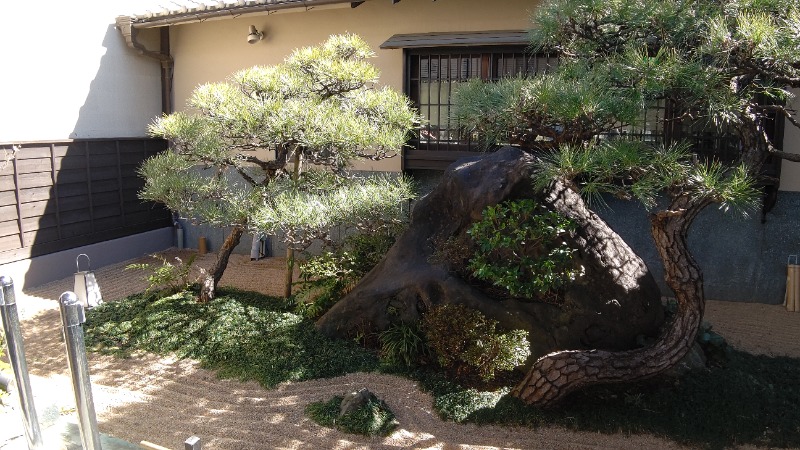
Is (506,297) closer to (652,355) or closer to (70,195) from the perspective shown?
(652,355)

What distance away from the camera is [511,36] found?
868 centimetres

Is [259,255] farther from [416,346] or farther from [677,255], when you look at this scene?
[677,255]

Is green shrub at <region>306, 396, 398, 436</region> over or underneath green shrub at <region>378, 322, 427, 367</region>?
underneath

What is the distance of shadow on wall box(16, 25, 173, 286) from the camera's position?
948 cm

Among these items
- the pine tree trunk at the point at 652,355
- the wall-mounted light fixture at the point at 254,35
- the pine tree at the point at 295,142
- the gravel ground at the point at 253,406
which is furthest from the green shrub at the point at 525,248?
the wall-mounted light fixture at the point at 254,35

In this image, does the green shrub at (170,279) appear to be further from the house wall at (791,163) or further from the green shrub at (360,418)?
the house wall at (791,163)

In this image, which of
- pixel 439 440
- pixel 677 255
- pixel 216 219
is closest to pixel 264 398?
pixel 439 440

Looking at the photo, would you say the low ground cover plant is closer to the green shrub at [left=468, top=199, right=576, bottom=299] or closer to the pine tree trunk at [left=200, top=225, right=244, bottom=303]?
the pine tree trunk at [left=200, top=225, right=244, bottom=303]

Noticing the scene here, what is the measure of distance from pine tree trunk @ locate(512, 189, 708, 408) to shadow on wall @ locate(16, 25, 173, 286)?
7.66 meters

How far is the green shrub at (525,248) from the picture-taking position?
575cm

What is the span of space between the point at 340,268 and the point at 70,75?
556 centimetres

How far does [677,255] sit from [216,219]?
4.61 metres

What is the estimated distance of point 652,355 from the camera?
5.27 m

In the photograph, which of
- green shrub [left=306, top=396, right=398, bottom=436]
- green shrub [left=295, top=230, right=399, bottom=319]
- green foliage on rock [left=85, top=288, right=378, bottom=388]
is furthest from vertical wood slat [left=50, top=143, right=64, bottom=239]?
green shrub [left=306, top=396, right=398, bottom=436]
